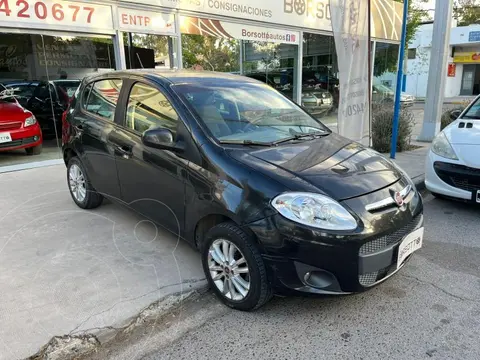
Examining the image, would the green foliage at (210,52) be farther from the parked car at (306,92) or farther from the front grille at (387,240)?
the front grille at (387,240)

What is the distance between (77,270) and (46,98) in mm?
5606

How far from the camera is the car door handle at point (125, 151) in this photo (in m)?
3.60

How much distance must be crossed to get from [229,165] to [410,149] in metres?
6.86

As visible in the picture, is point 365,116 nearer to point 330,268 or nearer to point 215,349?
point 330,268

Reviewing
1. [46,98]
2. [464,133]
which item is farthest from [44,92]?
[464,133]

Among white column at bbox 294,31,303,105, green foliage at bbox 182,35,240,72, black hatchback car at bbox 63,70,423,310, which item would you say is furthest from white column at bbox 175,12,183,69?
black hatchback car at bbox 63,70,423,310

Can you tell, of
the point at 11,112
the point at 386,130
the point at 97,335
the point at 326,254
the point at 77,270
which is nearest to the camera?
the point at 326,254

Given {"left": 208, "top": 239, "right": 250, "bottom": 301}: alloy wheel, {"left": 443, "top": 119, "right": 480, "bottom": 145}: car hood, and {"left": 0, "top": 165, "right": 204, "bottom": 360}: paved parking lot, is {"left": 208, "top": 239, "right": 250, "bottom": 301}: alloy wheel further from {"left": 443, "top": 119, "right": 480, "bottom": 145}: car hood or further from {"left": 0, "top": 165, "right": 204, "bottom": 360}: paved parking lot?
{"left": 443, "top": 119, "right": 480, "bottom": 145}: car hood

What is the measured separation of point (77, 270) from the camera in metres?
3.29

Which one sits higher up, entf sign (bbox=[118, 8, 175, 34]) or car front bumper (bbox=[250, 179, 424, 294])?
entf sign (bbox=[118, 8, 175, 34])

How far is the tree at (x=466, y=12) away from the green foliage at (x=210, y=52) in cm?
3743

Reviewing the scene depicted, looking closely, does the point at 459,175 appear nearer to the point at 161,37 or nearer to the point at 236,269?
the point at 236,269

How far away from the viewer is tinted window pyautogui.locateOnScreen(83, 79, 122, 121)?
3.95 m

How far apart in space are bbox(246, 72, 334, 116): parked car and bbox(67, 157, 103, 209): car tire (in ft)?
24.7
